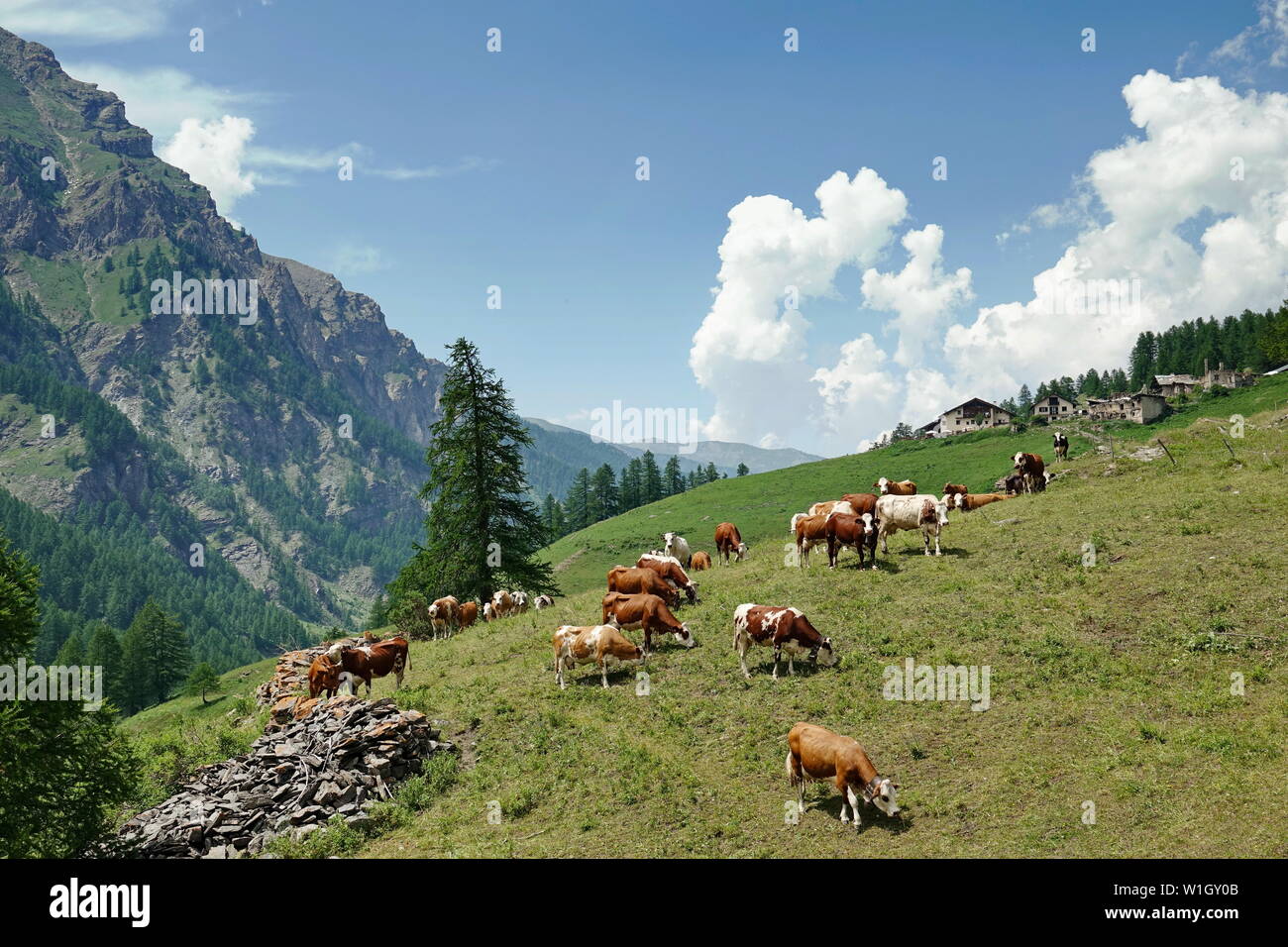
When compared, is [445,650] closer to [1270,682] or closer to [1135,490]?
[1270,682]

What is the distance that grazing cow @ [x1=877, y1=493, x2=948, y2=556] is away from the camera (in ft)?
92.2

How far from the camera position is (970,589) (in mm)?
24266

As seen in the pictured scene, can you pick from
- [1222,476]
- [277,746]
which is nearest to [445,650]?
[277,746]

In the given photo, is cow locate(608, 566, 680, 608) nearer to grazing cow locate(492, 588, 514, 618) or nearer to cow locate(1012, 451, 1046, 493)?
grazing cow locate(492, 588, 514, 618)

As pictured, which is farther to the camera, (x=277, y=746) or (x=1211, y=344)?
(x=1211, y=344)

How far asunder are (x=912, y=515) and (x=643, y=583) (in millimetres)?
11117

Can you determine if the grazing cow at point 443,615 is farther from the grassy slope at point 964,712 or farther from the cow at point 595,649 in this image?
the cow at point 595,649

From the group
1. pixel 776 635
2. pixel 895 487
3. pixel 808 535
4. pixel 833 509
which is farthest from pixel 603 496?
pixel 776 635

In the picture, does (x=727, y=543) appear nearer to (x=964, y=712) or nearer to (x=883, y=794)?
(x=964, y=712)

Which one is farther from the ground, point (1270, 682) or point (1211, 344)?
point (1211, 344)

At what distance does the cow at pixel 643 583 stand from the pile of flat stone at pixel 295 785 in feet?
30.1

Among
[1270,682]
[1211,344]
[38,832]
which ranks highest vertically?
[1211,344]

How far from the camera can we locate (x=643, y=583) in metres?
27.0
